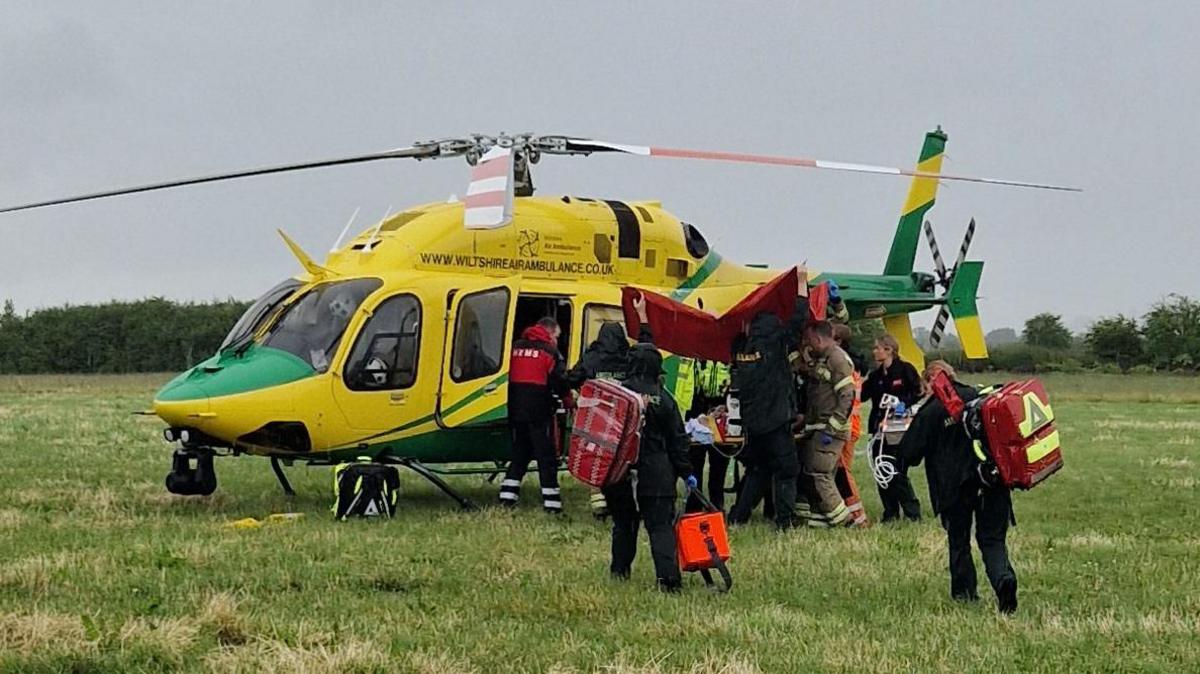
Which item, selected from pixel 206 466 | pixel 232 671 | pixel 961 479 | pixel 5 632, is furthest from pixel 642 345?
pixel 206 466

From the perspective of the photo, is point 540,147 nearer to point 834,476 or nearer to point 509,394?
point 509,394

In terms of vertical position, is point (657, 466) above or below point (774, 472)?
above

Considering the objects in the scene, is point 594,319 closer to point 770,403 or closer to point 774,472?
point 770,403

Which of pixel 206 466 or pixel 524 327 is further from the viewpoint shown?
pixel 524 327

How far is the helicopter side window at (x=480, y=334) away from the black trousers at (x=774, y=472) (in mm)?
2523

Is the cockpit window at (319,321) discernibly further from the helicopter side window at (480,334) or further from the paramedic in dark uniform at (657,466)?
→ the paramedic in dark uniform at (657,466)

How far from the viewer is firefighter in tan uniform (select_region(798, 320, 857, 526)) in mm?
10273

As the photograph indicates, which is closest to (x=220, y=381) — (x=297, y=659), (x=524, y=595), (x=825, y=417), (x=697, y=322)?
(x=697, y=322)

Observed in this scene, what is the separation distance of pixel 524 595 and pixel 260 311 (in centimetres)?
490

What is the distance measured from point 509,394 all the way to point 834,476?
286cm

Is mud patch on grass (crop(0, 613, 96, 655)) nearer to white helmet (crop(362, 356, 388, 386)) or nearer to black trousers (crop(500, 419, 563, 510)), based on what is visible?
white helmet (crop(362, 356, 388, 386))

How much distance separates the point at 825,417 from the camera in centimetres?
1034

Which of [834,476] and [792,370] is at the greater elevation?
[792,370]

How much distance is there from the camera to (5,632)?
18.7 feet
